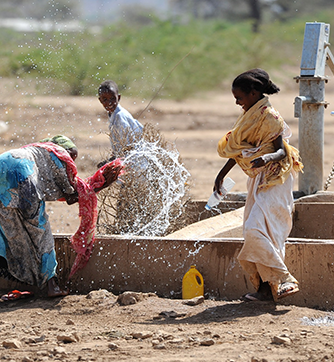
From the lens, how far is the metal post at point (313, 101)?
6.95 metres

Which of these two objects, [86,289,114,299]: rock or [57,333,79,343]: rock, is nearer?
[57,333,79,343]: rock

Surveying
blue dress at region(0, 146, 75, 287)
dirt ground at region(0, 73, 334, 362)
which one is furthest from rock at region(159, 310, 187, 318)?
blue dress at region(0, 146, 75, 287)

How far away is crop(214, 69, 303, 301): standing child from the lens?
4.45 meters

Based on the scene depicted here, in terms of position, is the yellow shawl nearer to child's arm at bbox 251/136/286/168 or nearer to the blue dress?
child's arm at bbox 251/136/286/168

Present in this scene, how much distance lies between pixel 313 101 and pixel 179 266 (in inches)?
113

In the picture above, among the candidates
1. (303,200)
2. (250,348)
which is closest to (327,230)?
(303,200)

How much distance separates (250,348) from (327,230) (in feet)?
9.13

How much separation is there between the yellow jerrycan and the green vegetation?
15986 mm

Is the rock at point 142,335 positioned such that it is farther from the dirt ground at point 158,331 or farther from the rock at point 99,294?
the rock at point 99,294

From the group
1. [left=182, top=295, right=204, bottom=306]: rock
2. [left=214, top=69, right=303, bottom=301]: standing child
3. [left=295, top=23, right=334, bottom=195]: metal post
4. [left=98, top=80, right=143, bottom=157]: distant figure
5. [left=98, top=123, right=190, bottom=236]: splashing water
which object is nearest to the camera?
[left=214, top=69, right=303, bottom=301]: standing child

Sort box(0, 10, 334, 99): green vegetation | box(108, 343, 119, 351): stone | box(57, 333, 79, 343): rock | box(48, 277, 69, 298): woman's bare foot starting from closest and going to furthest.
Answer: box(108, 343, 119, 351): stone < box(57, 333, 79, 343): rock < box(48, 277, 69, 298): woman's bare foot < box(0, 10, 334, 99): green vegetation

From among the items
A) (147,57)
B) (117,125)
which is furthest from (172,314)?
(147,57)

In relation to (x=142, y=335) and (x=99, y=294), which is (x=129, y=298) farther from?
(x=142, y=335)

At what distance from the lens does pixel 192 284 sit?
4902 mm
